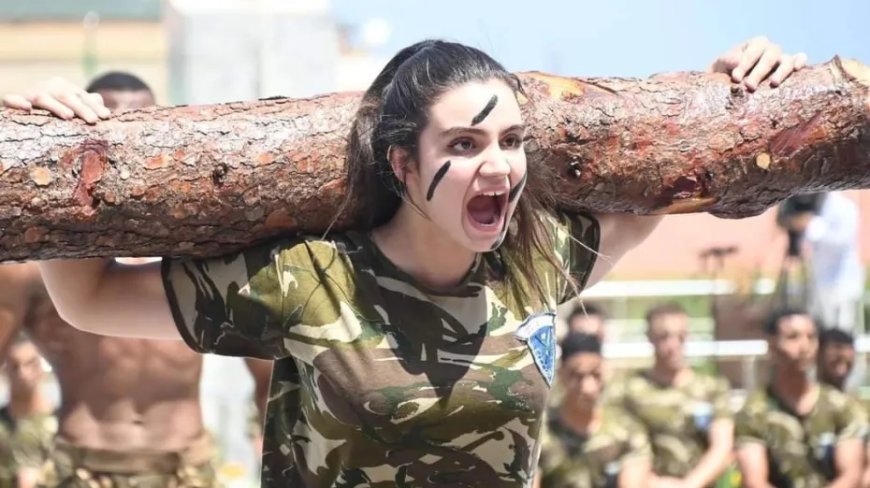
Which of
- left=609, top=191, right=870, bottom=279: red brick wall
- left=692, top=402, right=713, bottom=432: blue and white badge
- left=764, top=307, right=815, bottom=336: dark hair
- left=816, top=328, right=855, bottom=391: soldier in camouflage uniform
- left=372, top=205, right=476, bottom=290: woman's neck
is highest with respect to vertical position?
left=372, top=205, right=476, bottom=290: woman's neck

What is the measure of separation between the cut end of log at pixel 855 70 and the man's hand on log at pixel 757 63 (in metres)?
0.07

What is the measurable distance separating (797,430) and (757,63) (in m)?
3.60

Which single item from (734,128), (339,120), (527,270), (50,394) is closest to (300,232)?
(339,120)

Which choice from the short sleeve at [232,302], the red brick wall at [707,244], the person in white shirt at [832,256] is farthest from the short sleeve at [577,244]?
the red brick wall at [707,244]

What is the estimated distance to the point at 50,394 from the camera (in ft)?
22.8

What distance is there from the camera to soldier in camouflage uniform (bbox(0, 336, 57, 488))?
5867 mm

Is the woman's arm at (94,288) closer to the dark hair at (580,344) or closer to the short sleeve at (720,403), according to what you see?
the dark hair at (580,344)

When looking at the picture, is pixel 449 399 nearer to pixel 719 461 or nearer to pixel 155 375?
pixel 155 375

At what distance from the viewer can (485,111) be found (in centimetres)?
230

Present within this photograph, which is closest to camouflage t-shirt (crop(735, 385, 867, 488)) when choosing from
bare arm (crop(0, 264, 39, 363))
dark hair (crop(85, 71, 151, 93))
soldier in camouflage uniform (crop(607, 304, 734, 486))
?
soldier in camouflage uniform (crop(607, 304, 734, 486))

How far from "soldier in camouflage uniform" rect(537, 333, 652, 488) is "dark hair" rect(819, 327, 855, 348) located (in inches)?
37.9

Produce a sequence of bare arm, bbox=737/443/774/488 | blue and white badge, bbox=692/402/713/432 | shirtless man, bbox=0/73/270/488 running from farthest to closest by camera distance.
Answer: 1. blue and white badge, bbox=692/402/713/432
2. bare arm, bbox=737/443/774/488
3. shirtless man, bbox=0/73/270/488

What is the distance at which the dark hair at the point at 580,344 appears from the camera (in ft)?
19.4

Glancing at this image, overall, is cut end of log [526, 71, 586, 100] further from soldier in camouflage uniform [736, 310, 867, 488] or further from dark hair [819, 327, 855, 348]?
dark hair [819, 327, 855, 348]
